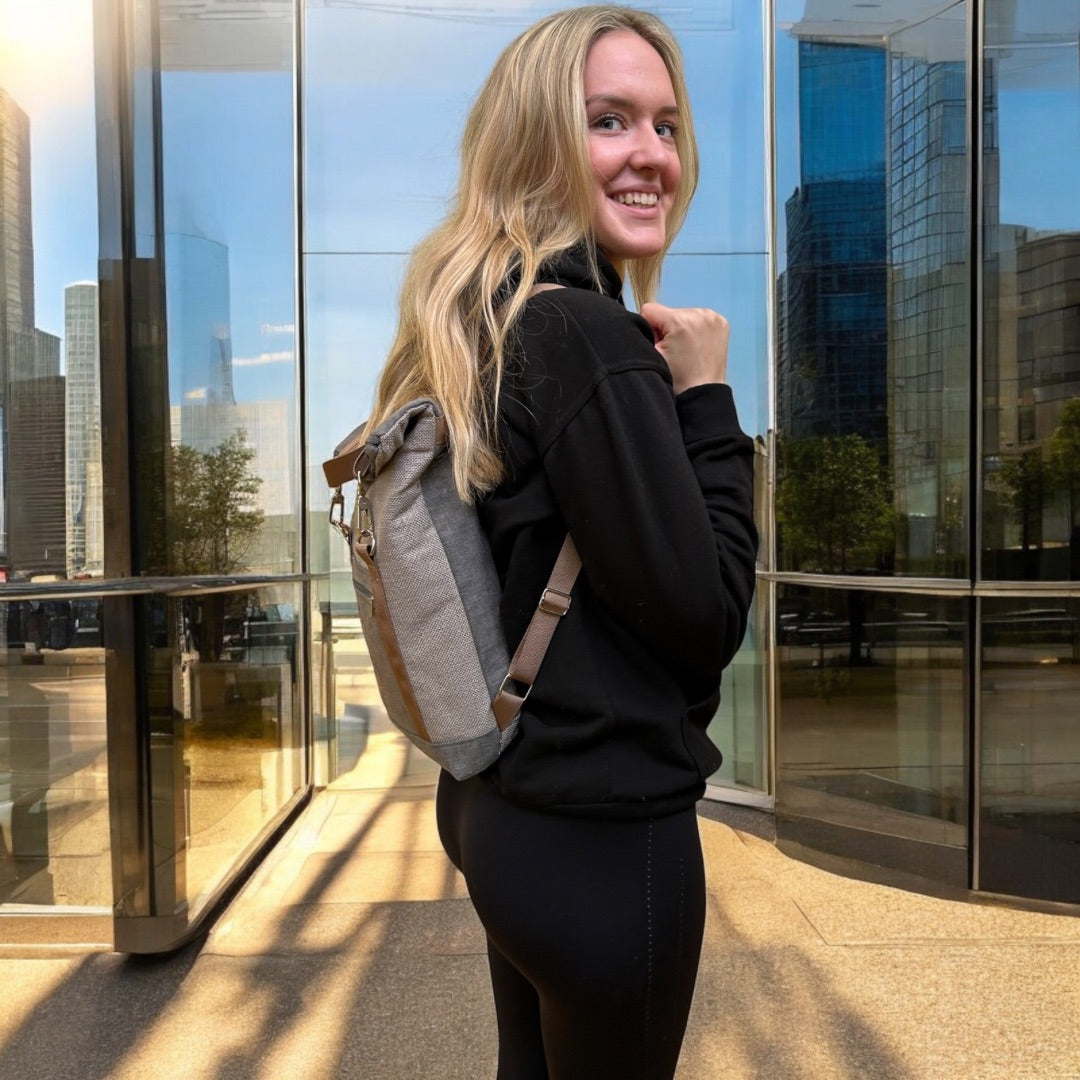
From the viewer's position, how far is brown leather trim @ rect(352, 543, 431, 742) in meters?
1.11

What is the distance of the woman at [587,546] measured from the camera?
3.27ft

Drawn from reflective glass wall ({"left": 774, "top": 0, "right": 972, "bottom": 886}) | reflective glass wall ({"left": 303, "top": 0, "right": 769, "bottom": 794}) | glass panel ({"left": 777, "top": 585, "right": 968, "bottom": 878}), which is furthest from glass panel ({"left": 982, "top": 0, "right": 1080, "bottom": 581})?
reflective glass wall ({"left": 303, "top": 0, "right": 769, "bottom": 794})

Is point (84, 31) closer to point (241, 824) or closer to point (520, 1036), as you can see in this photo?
point (241, 824)

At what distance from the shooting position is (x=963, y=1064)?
283 cm

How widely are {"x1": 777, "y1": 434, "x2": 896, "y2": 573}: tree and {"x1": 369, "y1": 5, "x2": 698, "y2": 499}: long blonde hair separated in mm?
3581

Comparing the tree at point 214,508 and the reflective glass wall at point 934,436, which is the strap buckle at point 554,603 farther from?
the reflective glass wall at point 934,436

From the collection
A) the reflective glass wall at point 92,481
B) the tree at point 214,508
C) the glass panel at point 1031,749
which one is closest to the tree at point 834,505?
the glass panel at point 1031,749

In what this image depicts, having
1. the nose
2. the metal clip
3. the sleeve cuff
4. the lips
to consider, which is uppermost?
the nose

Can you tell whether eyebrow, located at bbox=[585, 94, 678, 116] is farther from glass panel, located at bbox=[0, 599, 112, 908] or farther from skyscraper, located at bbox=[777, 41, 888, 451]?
skyscraper, located at bbox=[777, 41, 888, 451]

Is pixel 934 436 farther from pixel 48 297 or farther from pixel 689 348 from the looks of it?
pixel 689 348

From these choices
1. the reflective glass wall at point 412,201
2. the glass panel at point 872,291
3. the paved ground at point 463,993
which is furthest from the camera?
the reflective glass wall at point 412,201

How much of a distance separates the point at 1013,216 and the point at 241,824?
394cm

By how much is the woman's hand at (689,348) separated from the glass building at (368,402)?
267 cm

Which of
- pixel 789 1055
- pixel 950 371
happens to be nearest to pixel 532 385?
pixel 789 1055
